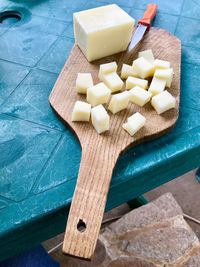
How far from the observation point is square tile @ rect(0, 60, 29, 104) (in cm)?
92

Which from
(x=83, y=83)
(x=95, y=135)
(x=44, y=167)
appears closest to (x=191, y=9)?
(x=83, y=83)

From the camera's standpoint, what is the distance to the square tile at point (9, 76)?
3.03ft

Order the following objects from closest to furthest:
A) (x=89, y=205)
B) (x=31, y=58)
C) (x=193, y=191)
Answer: (x=89, y=205) < (x=31, y=58) < (x=193, y=191)

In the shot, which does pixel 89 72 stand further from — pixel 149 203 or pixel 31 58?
pixel 149 203

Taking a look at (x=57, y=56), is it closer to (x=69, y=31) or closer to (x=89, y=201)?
(x=69, y=31)

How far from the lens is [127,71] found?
87 centimetres

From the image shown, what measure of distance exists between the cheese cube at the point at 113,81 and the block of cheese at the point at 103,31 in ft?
0.37

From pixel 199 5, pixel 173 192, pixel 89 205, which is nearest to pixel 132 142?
pixel 89 205

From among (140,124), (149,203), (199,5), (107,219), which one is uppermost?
(199,5)

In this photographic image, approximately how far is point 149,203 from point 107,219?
217mm

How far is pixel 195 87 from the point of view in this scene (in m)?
0.91

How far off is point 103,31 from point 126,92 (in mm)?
205

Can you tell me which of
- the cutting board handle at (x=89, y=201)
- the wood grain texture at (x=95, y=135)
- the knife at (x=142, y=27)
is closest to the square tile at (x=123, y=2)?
the knife at (x=142, y=27)

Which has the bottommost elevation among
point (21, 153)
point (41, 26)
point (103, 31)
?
point (21, 153)
